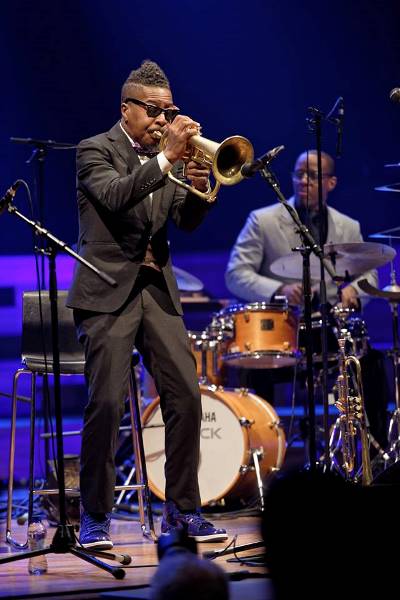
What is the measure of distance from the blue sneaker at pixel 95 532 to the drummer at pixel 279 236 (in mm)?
3143

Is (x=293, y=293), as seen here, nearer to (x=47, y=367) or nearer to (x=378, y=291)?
(x=378, y=291)

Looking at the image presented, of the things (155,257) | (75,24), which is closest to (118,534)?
(155,257)

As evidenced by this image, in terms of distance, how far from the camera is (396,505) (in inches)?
97.7

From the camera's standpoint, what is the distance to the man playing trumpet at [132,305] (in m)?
4.72

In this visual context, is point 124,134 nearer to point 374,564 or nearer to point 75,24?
point 374,564

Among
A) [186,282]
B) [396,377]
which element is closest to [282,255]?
[186,282]

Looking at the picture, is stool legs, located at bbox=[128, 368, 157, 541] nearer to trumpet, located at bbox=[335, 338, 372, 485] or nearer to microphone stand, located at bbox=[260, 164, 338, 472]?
microphone stand, located at bbox=[260, 164, 338, 472]

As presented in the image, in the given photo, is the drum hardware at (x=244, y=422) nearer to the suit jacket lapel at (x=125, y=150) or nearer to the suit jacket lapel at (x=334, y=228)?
the suit jacket lapel at (x=334, y=228)

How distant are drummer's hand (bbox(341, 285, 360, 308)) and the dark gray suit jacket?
2606 mm

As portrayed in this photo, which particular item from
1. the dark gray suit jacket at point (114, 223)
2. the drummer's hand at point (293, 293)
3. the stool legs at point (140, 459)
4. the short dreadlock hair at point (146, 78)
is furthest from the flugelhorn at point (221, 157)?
the drummer's hand at point (293, 293)

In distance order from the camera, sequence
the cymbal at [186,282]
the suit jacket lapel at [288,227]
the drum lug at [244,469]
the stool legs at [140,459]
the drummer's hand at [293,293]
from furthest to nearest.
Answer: the suit jacket lapel at [288,227], the cymbal at [186,282], the drummer's hand at [293,293], the drum lug at [244,469], the stool legs at [140,459]

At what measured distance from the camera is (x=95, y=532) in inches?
183

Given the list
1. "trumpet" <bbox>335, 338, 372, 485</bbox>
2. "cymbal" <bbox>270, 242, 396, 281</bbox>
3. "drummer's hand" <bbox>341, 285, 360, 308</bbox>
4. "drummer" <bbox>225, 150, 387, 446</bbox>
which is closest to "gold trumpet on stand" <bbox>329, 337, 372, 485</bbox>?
"trumpet" <bbox>335, 338, 372, 485</bbox>

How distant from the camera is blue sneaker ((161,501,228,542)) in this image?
4805 millimetres
